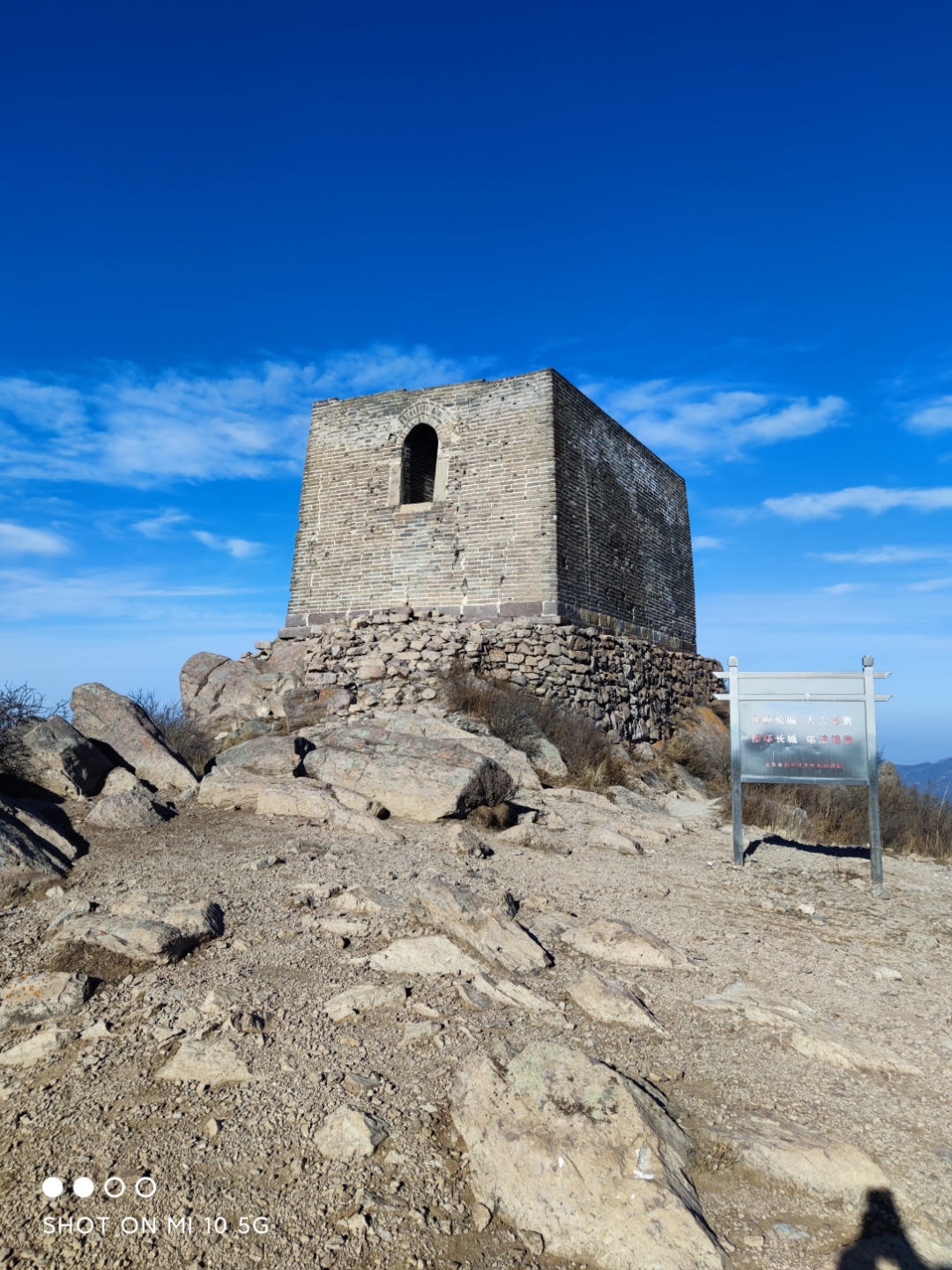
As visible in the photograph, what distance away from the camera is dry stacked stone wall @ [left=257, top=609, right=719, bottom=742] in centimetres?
1282

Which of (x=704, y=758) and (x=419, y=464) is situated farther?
(x=419, y=464)

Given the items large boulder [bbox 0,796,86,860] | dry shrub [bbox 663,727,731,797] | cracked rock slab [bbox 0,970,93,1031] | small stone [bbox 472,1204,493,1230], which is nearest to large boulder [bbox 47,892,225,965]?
cracked rock slab [bbox 0,970,93,1031]

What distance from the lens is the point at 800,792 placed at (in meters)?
11.4

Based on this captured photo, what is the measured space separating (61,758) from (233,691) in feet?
22.2

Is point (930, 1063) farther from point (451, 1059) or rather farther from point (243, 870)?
point (243, 870)

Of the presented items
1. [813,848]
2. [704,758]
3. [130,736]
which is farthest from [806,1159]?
[704,758]

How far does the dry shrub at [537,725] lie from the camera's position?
1069 cm

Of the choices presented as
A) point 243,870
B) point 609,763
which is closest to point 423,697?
point 609,763

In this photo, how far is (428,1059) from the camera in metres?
3.23

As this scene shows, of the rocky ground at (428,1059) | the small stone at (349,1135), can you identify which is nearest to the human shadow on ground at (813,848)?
the rocky ground at (428,1059)

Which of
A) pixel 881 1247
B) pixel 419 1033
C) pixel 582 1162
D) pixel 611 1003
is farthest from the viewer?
pixel 611 1003

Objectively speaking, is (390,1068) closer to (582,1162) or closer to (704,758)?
(582,1162)

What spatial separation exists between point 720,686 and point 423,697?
1064 cm

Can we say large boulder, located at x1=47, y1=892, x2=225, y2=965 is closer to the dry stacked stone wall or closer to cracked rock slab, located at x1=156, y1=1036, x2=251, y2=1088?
cracked rock slab, located at x1=156, y1=1036, x2=251, y2=1088
